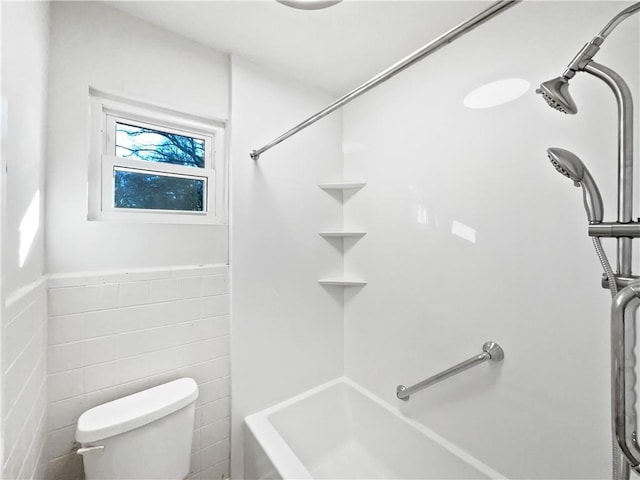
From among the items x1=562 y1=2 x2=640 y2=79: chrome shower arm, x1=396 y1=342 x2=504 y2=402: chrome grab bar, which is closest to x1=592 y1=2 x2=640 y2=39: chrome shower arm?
x1=562 y1=2 x2=640 y2=79: chrome shower arm

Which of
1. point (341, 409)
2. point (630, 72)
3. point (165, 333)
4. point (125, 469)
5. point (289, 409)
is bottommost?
point (341, 409)

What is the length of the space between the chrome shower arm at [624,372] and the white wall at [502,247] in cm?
20

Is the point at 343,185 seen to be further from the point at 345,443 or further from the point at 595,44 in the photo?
the point at 345,443

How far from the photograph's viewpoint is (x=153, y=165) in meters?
1.36

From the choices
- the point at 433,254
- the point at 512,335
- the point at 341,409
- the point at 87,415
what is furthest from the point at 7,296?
the point at 341,409

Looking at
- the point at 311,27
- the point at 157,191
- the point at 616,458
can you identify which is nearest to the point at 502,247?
the point at 616,458

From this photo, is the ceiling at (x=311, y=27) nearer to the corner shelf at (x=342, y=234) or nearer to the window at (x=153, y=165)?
the window at (x=153, y=165)

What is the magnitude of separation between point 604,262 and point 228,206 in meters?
1.48

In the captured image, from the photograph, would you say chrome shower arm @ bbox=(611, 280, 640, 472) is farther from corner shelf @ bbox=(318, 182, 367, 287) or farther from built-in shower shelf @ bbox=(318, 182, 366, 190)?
built-in shower shelf @ bbox=(318, 182, 366, 190)

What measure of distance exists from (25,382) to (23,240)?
0.40 metres

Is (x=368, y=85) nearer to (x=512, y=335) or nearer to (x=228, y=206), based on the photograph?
(x=228, y=206)

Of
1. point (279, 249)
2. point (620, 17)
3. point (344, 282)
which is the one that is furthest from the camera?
point (344, 282)

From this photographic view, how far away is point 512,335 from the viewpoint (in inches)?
45.1

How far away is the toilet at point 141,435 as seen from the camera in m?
0.99
